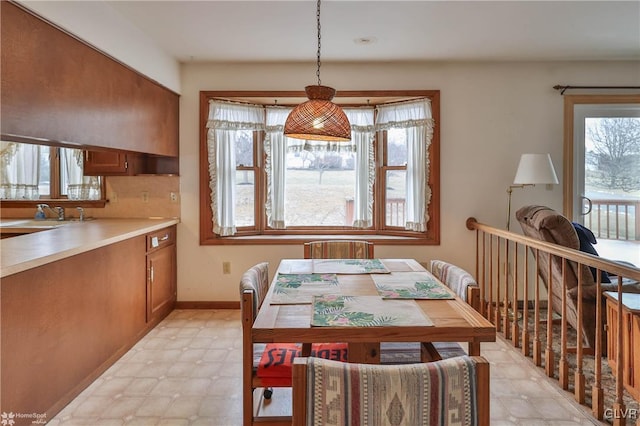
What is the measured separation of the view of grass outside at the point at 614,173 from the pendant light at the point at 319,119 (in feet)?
10.2

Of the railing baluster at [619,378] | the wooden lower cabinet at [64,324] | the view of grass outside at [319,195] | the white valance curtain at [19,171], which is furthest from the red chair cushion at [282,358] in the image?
the white valance curtain at [19,171]

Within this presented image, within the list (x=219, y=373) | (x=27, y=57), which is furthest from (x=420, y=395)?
(x=27, y=57)

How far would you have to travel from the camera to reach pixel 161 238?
346 centimetres

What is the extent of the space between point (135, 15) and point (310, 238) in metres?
2.38

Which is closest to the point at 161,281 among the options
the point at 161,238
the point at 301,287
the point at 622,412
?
the point at 161,238

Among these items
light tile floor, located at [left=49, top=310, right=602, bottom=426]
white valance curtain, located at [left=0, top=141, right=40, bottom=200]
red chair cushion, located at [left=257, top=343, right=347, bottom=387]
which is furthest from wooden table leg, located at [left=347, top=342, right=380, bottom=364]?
white valance curtain, located at [left=0, top=141, right=40, bottom=200]

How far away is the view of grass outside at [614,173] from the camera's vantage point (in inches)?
149

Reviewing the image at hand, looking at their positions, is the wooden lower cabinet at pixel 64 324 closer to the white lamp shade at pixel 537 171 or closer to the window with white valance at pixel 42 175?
the window with white valance at pixel 42 175

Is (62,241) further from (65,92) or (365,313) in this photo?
(365,313)

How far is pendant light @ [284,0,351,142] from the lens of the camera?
6.53 ft

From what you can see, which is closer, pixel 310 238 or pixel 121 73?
pixel 121 73

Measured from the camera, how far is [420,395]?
2.60ft

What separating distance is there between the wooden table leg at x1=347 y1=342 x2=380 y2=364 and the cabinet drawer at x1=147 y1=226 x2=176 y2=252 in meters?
2.28

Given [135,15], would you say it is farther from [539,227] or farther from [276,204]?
[539,227]
